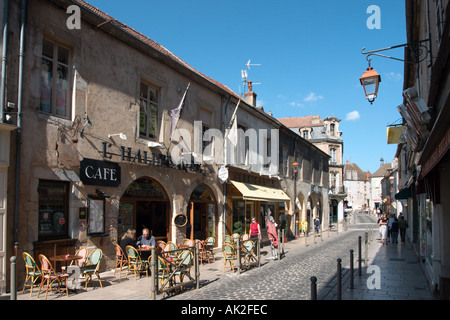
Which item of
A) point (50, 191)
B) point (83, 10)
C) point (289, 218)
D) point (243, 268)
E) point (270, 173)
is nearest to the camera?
point (50, 191)

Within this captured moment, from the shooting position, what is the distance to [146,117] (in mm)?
11516

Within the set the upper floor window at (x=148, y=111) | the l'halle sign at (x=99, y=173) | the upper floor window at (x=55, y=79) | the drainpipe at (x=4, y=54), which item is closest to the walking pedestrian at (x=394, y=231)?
the upper floor window at (x=148, y=111)

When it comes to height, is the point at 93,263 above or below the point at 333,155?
below

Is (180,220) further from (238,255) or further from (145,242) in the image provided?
(238,255)

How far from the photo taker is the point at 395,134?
1088 centimetres

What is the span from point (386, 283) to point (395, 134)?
14.1ft

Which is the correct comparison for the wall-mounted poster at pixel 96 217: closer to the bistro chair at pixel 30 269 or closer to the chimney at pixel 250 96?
the bistro chair at pixel 30 269

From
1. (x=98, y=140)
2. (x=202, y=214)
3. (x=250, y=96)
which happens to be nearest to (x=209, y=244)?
(x=202, y=214)

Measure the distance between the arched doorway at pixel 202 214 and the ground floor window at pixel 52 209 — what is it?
17.3 ft

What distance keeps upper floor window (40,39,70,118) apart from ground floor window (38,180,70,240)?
1691 mm

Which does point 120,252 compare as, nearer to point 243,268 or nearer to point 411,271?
point 243,268

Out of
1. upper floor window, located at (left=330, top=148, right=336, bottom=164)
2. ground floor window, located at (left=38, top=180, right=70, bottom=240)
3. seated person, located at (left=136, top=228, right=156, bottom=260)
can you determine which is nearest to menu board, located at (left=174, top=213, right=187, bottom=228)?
seated person, located at (left=136, top=228, right=156, bottom=260)

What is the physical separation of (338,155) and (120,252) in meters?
42.4
